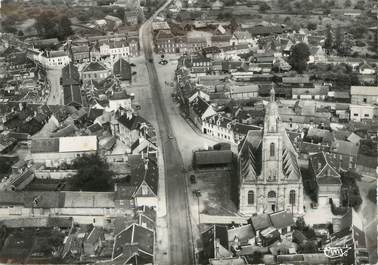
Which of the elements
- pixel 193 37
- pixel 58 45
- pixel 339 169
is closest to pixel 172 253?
pixel 339 169

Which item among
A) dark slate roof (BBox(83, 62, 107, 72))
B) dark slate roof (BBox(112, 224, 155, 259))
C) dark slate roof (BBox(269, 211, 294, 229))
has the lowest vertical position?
dark slate roof (BBox(83, 62, 107, 72))

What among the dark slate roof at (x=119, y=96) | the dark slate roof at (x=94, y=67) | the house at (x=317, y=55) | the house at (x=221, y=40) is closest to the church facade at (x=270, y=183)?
the dark slate roof at (x=119, y=96)

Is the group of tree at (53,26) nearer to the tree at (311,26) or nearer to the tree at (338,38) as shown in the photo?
the tree at (311,26)

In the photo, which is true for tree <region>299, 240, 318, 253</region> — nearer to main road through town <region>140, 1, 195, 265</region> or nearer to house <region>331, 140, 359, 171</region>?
main road through town <region>140, 1, 195, 265</region>

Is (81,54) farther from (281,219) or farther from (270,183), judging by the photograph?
(281,219)

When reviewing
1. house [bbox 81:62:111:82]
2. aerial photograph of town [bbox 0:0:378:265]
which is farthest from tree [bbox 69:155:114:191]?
house [bbox 81:62:111:82]

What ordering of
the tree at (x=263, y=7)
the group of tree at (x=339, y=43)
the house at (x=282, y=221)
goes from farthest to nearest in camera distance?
the tree at (x=263, y=7) < the group of tree at (x=339, y=43) < the house at (x=282, y=221)
